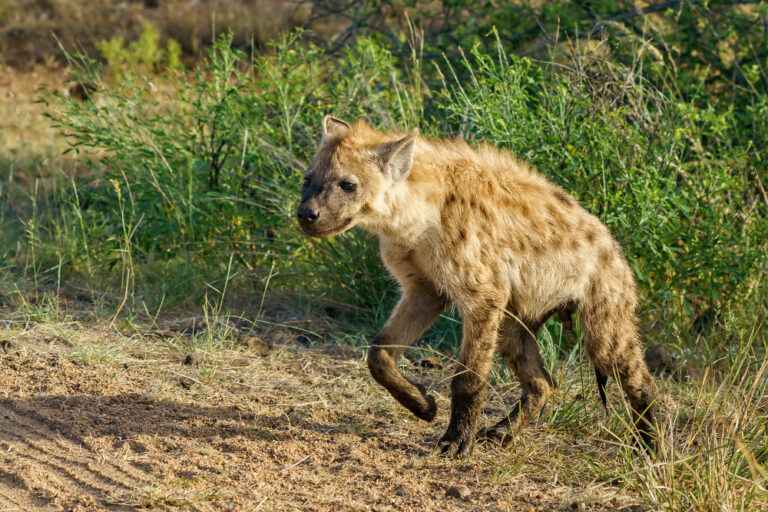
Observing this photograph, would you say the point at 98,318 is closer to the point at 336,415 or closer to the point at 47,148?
the point at 336,415

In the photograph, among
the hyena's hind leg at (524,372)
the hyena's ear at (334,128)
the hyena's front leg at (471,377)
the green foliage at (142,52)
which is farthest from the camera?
the green foliage at (142,52)

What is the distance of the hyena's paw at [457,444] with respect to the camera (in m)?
4.50

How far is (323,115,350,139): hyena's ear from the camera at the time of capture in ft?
15.2

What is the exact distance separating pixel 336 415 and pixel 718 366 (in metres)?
2.00

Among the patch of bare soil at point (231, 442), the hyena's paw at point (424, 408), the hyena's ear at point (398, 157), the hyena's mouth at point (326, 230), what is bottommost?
the patch of bare soil at point (231, 442)

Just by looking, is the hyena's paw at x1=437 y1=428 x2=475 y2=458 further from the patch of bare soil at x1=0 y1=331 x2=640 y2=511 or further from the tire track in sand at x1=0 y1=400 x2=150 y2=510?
the tire track in sand at x1=0 y1=400 x2=150 y2=510

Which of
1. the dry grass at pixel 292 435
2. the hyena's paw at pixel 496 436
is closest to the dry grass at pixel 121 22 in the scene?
the dry grass at pixel 292 435

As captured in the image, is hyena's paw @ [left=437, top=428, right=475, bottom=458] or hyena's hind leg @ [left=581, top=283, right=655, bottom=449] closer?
hyena's paw @ [left=437, top=428, right=475, bottom=458]

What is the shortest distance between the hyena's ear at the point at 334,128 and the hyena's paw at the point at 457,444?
124cm

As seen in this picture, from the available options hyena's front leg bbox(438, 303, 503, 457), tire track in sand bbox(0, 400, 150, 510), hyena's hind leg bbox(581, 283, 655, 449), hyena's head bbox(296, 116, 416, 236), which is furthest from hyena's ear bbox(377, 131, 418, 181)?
tire track in sand bbox(0, 400, 150, 510)

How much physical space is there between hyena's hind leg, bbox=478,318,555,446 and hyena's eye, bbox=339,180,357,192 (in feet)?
2.96

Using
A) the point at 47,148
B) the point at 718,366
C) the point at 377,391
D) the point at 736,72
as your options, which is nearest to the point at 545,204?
the point at 377,391

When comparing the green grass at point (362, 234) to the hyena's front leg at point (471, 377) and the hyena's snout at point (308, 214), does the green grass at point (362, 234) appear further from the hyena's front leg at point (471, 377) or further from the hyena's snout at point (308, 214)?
the hyena's snout at point (308, 214)

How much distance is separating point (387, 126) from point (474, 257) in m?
1.92
